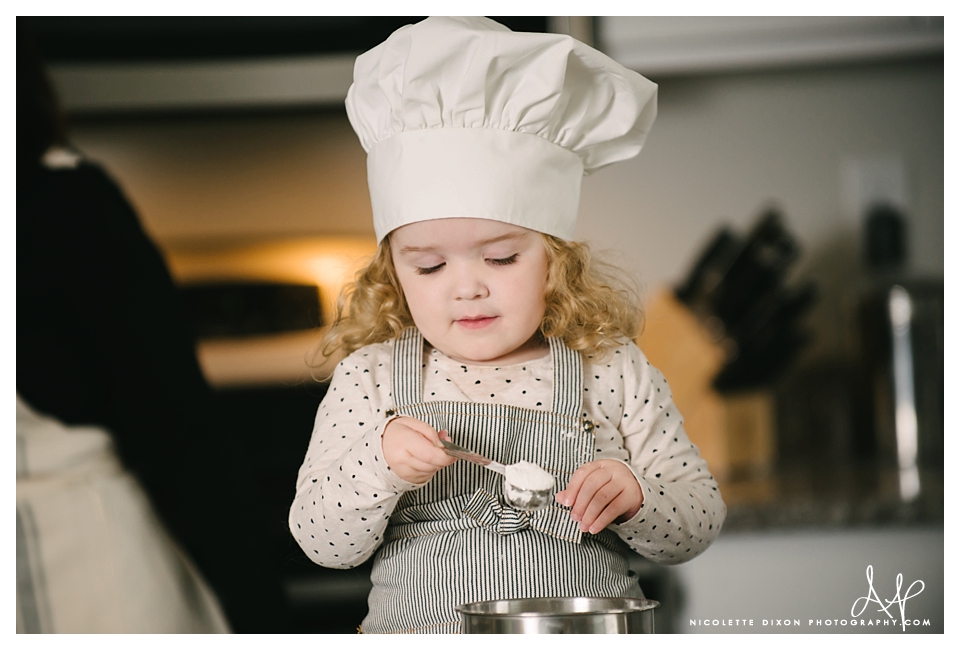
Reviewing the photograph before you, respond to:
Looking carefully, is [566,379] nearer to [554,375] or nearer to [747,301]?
[554,375]

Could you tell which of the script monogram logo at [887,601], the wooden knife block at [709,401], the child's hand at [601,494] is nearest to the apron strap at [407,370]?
the child's hand at [601,494]

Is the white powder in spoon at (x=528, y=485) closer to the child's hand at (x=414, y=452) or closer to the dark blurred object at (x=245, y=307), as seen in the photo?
the child's hand at (x=414, y=452)

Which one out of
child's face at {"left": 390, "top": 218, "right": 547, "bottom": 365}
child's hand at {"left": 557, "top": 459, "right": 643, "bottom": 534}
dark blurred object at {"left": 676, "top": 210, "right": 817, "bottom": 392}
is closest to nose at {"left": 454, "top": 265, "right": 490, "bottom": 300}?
child's face at {"left": 390, "top": 218, "right": 547, "bottom": 365}

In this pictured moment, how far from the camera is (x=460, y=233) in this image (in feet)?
1.56

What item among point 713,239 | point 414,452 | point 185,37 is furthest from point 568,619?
point 713,239

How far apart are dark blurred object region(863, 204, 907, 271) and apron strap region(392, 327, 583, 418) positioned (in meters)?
0.67

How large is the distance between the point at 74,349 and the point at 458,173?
0.34m

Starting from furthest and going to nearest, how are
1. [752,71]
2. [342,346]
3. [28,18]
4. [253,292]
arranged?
[752,71], [253,292], [28,18], [342,346]

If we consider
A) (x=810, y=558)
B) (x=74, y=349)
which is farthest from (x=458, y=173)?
(x=810, y=558)

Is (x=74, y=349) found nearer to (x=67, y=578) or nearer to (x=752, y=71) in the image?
(x=67, y=578)

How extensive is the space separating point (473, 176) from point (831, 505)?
49 centimetres

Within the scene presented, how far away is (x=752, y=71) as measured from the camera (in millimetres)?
1017

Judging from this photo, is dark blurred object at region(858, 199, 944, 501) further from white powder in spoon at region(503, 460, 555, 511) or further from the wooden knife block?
white powder in spoon at region(503, 460, 555, 511)

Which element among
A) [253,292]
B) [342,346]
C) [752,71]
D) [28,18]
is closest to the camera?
[342,346]
